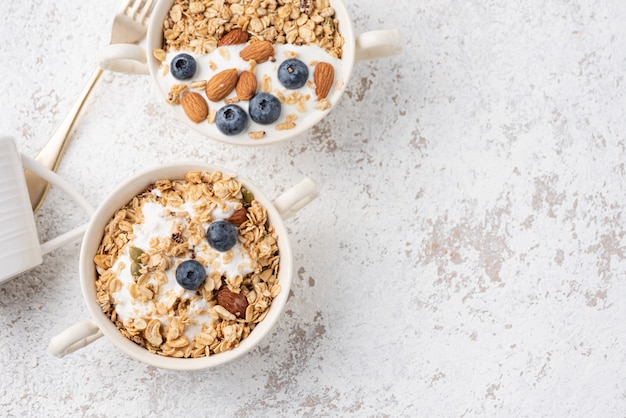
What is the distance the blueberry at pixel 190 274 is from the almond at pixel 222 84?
0.27 m

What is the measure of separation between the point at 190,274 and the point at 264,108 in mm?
283

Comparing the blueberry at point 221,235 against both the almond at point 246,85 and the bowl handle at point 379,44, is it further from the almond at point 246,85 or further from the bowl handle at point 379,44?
the bowl handle at point 379,44

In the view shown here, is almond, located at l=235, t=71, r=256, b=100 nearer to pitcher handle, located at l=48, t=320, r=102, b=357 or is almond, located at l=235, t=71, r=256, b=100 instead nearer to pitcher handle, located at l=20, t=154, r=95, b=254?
pitcher handle, located at l=20, t=154, r=95, b=254

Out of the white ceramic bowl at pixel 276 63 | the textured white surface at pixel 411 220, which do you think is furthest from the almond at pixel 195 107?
the textured white surface at pixel 411 220

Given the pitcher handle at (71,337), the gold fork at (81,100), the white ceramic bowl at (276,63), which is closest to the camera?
the pitcher handle at (71,337)

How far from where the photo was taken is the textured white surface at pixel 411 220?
1340 millimetres

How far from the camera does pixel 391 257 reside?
1356mm

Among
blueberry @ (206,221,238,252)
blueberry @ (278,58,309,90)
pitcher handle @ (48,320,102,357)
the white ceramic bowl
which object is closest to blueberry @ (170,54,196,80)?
the white ceramic bowl

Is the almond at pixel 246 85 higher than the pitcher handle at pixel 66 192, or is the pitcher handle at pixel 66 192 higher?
the almond at pixel 246 85

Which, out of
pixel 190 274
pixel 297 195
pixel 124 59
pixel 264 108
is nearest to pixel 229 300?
pixel 190 274

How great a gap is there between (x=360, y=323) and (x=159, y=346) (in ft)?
1.21

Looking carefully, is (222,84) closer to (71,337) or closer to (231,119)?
(231,119)

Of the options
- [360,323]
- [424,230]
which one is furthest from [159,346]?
[424,230]

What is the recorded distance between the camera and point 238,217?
3.85 ft
